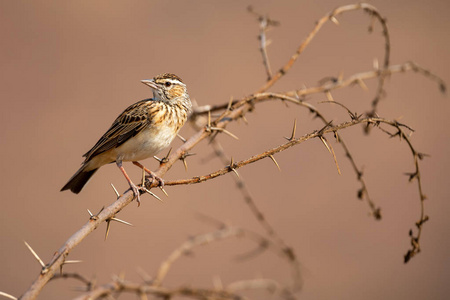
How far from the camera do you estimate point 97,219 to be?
2.79m

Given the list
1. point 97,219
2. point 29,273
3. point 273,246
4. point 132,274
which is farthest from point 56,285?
point 97,219

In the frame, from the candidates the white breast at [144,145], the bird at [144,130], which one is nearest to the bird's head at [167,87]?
the bird at [144,130]

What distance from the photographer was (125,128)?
15.9 feet

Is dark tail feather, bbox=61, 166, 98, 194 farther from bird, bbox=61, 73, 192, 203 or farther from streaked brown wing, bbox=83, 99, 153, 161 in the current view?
streaked brown wing, bbox=83, 99, 153, 161

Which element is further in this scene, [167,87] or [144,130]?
[167,87]

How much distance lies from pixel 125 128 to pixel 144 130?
186 mm

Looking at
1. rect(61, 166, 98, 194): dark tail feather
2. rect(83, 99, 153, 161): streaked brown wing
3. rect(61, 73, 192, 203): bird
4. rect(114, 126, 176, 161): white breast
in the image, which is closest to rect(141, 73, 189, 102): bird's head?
rect(61, 73, 192, 203): bird

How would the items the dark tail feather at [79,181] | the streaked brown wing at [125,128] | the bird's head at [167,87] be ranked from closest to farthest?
the dark tail feather at [79,181] < the streaked brown wing at [125,128] < the bird's head at [167,87]

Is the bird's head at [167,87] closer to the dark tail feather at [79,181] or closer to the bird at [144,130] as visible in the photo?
the bird at [144,130]

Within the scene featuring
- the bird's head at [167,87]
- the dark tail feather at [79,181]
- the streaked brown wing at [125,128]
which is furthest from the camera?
the bird's head at [167,87]

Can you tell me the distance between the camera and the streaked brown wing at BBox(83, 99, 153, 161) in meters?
4.66

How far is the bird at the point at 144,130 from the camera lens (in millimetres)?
4668

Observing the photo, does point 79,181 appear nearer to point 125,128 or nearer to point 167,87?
point 125,128

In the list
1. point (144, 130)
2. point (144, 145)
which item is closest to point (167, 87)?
point (144, 130)
